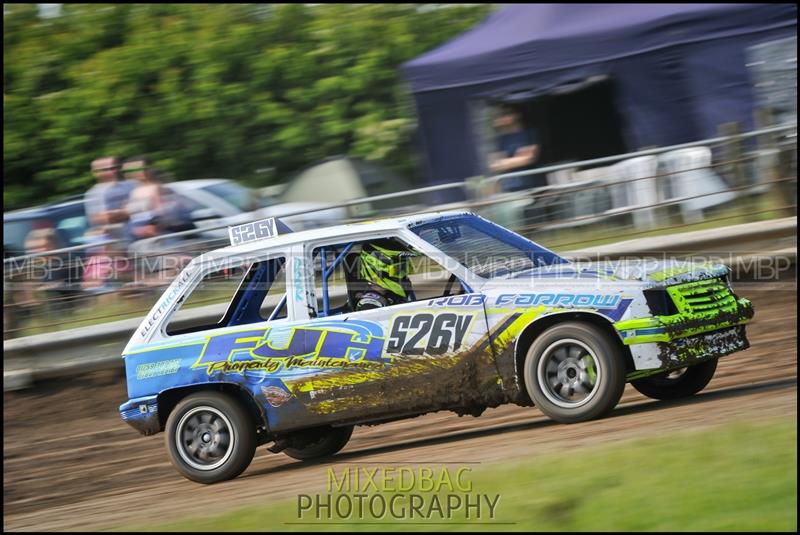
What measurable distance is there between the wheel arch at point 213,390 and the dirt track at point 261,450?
47 cm

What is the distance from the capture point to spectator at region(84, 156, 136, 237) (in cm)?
1309

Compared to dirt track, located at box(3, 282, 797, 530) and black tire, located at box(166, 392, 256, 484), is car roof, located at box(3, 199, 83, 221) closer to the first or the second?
dirt track, located at box(3, 282, 797, 530)

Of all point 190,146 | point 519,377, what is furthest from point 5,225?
point 519,377

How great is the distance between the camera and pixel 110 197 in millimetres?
13141

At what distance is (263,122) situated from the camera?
20.8 meters

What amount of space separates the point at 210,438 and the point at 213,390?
0.36 meters

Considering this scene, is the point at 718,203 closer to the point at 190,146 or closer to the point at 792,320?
the point at 792,320

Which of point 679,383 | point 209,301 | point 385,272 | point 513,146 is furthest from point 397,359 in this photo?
point 513,146

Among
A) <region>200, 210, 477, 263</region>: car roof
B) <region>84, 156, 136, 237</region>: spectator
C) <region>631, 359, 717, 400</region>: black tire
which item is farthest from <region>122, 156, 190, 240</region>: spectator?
<region>631, 359, 717, 400</region>: black tire

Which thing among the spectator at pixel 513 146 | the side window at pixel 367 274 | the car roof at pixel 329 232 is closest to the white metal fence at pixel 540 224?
the spectator at pixel 513 146

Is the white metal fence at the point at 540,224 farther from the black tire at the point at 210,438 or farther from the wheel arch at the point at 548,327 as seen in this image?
the wheel arch at the point at 548,327

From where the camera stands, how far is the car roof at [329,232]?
783cm

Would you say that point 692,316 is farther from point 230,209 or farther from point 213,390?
point 230,209

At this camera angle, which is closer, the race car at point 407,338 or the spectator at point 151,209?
the race car at point 407,338
